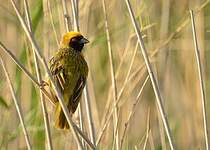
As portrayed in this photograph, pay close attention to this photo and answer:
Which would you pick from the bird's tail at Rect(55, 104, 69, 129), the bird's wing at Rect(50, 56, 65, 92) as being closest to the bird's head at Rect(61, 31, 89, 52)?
the bird's wing at Rect(50, 56, 65, 92)

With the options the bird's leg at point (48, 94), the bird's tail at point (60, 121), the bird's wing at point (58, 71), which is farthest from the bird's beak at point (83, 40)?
the bird's tail at point (60, 121)

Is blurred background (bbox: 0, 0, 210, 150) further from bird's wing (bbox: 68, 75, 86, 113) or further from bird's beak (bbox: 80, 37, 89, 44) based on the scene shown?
bird's wing (bbox: 68, 75, 86, 113)

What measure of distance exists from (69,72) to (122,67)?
1.00 meters

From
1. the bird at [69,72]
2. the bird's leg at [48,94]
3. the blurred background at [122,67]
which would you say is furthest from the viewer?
the blurred background at [122,67]

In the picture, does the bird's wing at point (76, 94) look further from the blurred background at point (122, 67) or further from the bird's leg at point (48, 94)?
the blurred background at point (122, 67)

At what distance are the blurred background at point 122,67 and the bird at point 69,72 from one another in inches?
3.6

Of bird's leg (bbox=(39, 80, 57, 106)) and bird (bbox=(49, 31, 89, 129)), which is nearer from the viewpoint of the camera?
bird's leg (bbox=(39, 80, 57, 106))

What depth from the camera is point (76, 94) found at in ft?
9.41

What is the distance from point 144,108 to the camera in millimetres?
4621

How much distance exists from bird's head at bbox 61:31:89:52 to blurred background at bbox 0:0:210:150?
0.05 m

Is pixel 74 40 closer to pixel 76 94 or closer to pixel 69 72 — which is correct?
pixel 69 72

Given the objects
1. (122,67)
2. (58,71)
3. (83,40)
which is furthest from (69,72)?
(122,67)

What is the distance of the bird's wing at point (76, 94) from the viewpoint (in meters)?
2.83

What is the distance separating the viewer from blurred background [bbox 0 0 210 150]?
10.8ft
